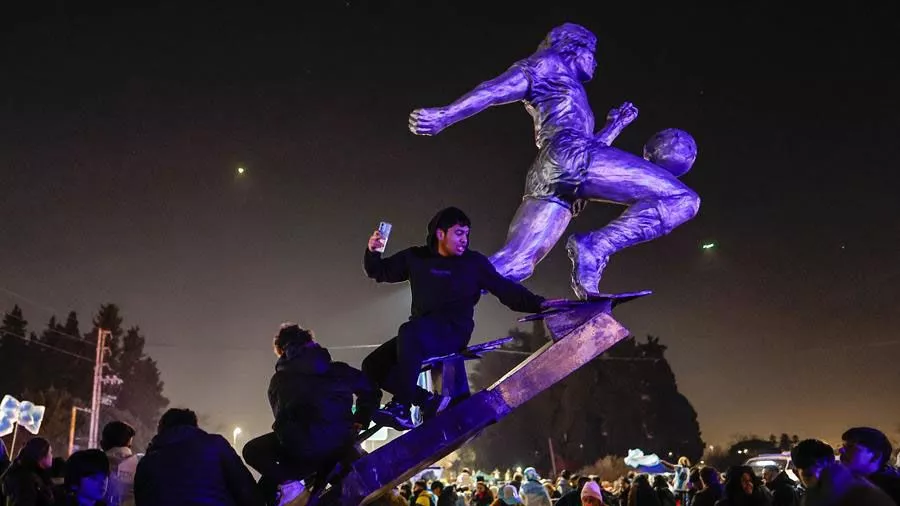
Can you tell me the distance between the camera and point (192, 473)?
372cm

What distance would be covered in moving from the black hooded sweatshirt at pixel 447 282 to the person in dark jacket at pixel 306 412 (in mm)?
704

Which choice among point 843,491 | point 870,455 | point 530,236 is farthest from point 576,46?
point 843,491

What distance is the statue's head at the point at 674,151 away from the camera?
6184mm

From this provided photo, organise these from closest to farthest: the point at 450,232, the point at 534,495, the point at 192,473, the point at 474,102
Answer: the point at 192,473 < the point at 450,232 < the point at 474,102 < the point at 534,495

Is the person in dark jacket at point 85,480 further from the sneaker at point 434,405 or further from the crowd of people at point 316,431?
the sneaker at point 434,405

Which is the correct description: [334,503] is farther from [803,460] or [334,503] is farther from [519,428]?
[519,428]

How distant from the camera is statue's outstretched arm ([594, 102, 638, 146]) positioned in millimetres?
6375

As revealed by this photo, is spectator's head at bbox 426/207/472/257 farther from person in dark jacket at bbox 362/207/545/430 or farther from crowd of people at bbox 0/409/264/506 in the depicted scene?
crowd of people at bbox 0/409/264/506

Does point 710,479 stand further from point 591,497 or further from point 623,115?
point 623,115

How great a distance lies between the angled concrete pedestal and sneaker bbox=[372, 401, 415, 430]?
10.9 inches

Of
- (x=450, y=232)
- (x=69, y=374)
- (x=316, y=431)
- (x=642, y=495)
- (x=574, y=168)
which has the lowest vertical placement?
(x=642, y=495)

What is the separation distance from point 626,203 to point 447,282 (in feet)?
5.93

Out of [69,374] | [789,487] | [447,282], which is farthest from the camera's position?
[69,374]

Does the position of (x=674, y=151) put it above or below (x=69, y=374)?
below
